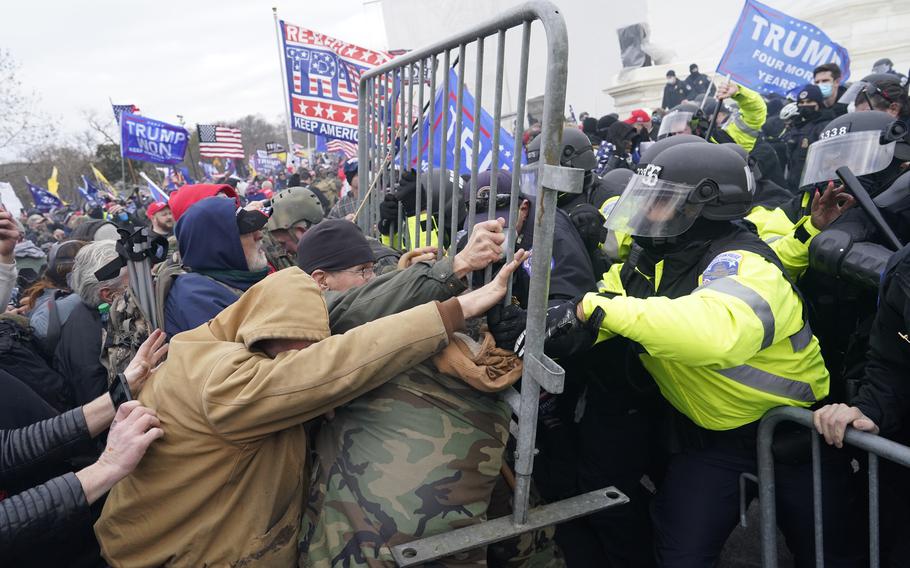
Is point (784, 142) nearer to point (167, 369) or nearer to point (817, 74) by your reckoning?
point (817, 74)

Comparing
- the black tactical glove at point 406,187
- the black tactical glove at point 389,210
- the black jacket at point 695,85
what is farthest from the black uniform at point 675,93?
the black tactical glove at point 406,187

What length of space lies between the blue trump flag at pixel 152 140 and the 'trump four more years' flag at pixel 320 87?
493 cm

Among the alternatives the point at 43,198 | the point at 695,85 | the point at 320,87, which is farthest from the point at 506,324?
the point at 43,198

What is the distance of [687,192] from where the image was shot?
2395 millimetres

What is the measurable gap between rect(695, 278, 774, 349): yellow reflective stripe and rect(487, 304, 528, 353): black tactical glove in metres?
0.72

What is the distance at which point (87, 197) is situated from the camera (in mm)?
18328

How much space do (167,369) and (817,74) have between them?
24.2 feet

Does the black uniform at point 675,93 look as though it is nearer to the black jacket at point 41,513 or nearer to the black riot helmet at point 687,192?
the black riot helmet at point 687,192

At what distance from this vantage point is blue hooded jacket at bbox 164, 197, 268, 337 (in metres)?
2.93

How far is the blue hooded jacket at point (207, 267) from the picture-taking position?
2929 mm

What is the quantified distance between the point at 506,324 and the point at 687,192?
3.44 ft

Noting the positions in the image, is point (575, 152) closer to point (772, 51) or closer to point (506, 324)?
point (506, 324)

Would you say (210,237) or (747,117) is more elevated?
(747,117)

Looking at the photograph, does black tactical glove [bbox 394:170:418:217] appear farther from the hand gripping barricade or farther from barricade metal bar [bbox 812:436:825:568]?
barricade metal bar [bbox 812:436:825:568]
